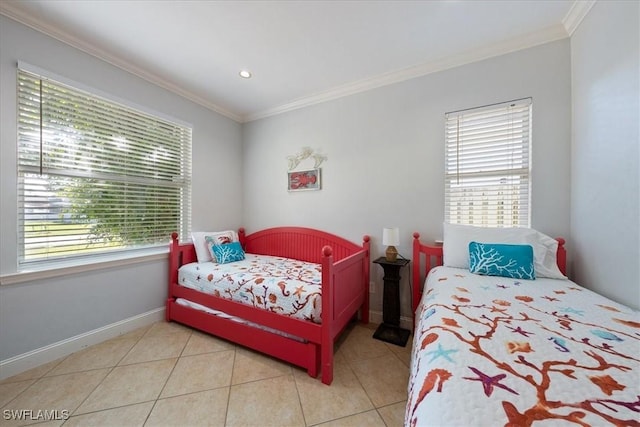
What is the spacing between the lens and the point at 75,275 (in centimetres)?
190

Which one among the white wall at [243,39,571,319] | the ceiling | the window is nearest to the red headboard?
the white wall at [243,39,571,319]

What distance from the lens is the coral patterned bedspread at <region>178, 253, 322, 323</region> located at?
1690 millimetres

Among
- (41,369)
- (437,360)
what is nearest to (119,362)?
(41,369)

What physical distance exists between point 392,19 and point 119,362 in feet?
10.8

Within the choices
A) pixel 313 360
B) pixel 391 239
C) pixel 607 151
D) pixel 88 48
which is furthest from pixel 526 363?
pixel 88 48

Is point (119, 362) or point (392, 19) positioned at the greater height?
point (392, 19)

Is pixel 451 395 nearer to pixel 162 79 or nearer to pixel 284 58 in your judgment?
pixel 284 58

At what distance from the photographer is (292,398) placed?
1438 millimetres

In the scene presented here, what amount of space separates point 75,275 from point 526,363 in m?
2.90

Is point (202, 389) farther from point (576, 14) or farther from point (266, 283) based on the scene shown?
point (576, 14)

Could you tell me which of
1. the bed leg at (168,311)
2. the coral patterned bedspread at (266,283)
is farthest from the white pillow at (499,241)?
the bed leg at (168,311)

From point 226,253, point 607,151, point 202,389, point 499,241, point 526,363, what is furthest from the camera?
point 226,253

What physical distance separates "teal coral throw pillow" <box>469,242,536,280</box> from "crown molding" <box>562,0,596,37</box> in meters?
1.62

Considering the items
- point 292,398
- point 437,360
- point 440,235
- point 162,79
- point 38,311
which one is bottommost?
point 292,398
